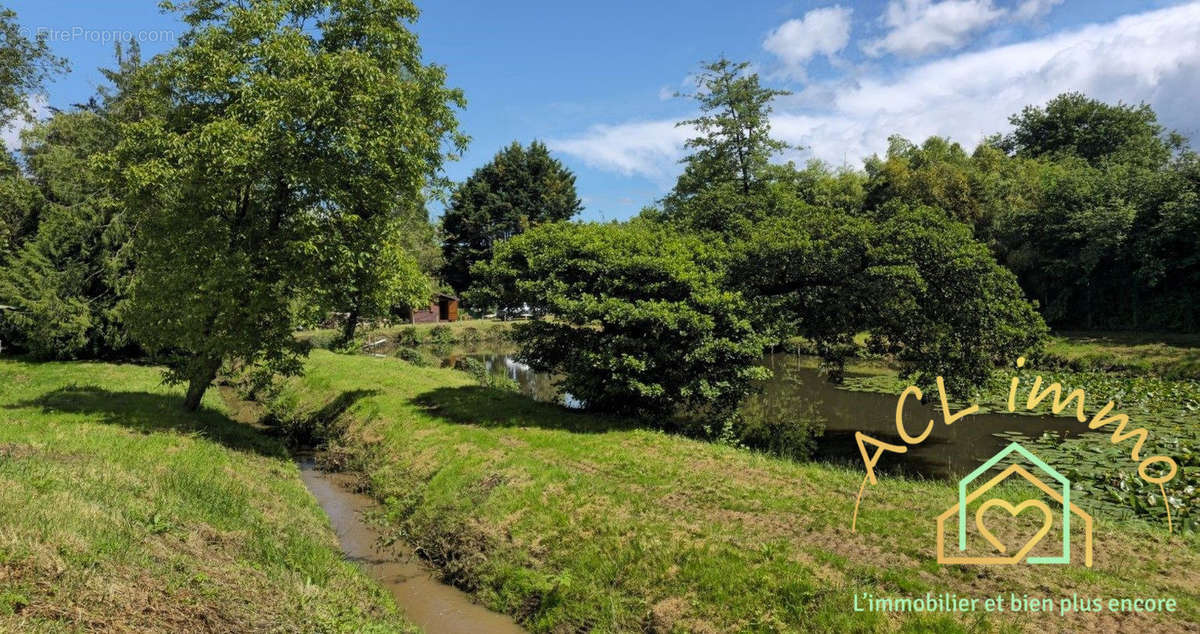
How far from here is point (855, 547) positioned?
26.4ft

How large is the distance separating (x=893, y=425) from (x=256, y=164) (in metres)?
19.9

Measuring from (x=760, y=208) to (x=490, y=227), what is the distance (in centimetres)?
4942

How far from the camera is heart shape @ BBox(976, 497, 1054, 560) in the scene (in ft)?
25.8

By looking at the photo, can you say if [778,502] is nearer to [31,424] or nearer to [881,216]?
[881,216]

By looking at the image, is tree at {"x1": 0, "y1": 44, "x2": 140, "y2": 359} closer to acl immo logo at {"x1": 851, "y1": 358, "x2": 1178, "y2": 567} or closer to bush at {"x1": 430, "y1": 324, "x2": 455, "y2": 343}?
bush at {"x1": 430, "y1": 324, "x2": 455, "y2": 343}

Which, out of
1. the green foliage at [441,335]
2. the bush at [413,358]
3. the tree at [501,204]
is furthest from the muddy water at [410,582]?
the tree at [501,204]

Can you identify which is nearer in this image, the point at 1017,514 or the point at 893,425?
the point at 1017,514

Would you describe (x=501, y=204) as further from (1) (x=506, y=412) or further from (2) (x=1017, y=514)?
(2) (x=1017, y=514)

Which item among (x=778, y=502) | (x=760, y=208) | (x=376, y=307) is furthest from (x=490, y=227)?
(x=778, y=502)

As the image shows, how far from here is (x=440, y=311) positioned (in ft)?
214

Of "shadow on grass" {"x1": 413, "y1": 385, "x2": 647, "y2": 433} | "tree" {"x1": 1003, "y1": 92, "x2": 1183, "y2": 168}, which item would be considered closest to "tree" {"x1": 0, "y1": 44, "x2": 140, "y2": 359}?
"shadow on grass" {"x1": 413, "y1": 385, "x2": 647, "y2": 433}

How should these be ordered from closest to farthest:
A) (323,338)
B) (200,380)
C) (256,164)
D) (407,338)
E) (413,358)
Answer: (256,164)
(200,380)
(413,358)
(323,338)
(407,338)

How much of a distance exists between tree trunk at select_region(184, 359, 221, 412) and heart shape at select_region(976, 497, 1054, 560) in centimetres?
1745

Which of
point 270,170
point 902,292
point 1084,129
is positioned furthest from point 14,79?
point 1084,129
